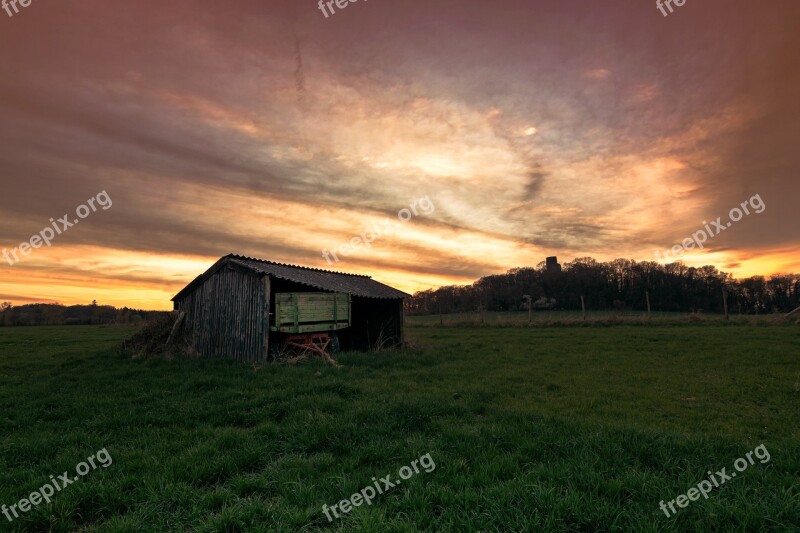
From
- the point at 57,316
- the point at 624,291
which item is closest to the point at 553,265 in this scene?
the point at 624,291

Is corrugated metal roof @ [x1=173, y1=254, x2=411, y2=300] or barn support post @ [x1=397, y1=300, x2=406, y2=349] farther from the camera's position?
barn support post @ [x1=397, y1=300, x2=406, y2=349]

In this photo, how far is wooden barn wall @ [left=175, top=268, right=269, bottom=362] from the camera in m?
16.5

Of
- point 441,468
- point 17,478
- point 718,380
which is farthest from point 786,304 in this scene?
point 17,478

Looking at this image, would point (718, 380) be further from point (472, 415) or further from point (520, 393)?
point (472, 415)

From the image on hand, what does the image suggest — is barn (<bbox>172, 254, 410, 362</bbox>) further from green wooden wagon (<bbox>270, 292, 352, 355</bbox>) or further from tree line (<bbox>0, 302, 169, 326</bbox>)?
tree line (<bbox>0, 302, 169, 326</bbox>)

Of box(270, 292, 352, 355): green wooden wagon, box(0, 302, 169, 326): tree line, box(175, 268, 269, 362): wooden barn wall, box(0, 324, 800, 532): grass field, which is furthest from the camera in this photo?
box(0, 302, 169, 326): tree line

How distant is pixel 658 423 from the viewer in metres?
8.12

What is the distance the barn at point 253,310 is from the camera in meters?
16.6

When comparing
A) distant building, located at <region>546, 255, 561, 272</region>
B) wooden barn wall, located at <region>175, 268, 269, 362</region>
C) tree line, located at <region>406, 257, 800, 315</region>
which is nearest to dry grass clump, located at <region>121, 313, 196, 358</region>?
wooden barn wall, located at <region>175, 268, 269, 362</region>

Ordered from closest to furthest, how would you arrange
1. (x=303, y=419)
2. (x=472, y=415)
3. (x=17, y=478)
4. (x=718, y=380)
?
(x=17, y=478)
(x=303, y=419)
(x=472, y=415)
(x=718, y=380)

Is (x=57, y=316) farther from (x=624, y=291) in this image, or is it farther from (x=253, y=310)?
(x=624, y=291)

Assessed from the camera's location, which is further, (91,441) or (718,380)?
(718,380)

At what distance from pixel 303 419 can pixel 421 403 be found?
2615mm

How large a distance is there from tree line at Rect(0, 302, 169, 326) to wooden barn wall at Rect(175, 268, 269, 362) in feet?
151
